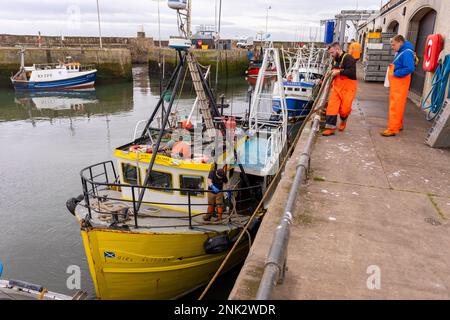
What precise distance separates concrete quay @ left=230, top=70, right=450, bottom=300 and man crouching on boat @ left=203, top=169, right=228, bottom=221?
124 centimetres

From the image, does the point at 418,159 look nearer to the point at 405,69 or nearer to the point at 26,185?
the point at 405,69

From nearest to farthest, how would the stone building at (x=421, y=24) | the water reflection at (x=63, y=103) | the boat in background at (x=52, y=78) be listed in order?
the stone building at (x=421, y=24) < the water reflection at (x=63, y=103) < the boat in background at (x=52, y=78)

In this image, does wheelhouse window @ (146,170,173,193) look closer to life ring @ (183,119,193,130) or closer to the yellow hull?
the yellow hull

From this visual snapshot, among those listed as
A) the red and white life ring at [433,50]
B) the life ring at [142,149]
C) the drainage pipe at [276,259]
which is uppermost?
the red and white life ring at [433,50]

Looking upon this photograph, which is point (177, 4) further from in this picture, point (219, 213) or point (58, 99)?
point (58, 99)

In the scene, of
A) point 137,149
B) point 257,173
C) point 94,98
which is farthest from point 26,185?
point 94,98

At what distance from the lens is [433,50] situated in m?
9.14

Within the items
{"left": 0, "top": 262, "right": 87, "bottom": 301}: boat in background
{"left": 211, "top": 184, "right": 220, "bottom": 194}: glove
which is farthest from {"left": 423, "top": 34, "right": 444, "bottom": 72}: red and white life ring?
{"left": 0, "top": 262, "right": 87, "bottom": 301}: boat in background

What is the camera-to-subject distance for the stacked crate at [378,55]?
15.5m

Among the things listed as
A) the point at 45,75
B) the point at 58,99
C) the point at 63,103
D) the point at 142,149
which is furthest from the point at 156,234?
the point at 45,75

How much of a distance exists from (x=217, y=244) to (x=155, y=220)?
1229 mm

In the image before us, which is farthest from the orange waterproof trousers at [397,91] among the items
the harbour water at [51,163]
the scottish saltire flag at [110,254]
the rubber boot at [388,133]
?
the scottish saltire flag at [110,254]

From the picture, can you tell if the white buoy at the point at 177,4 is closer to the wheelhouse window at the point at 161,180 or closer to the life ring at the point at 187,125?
the life ring at the point at 187,125

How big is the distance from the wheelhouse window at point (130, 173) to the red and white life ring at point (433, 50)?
7942mm
